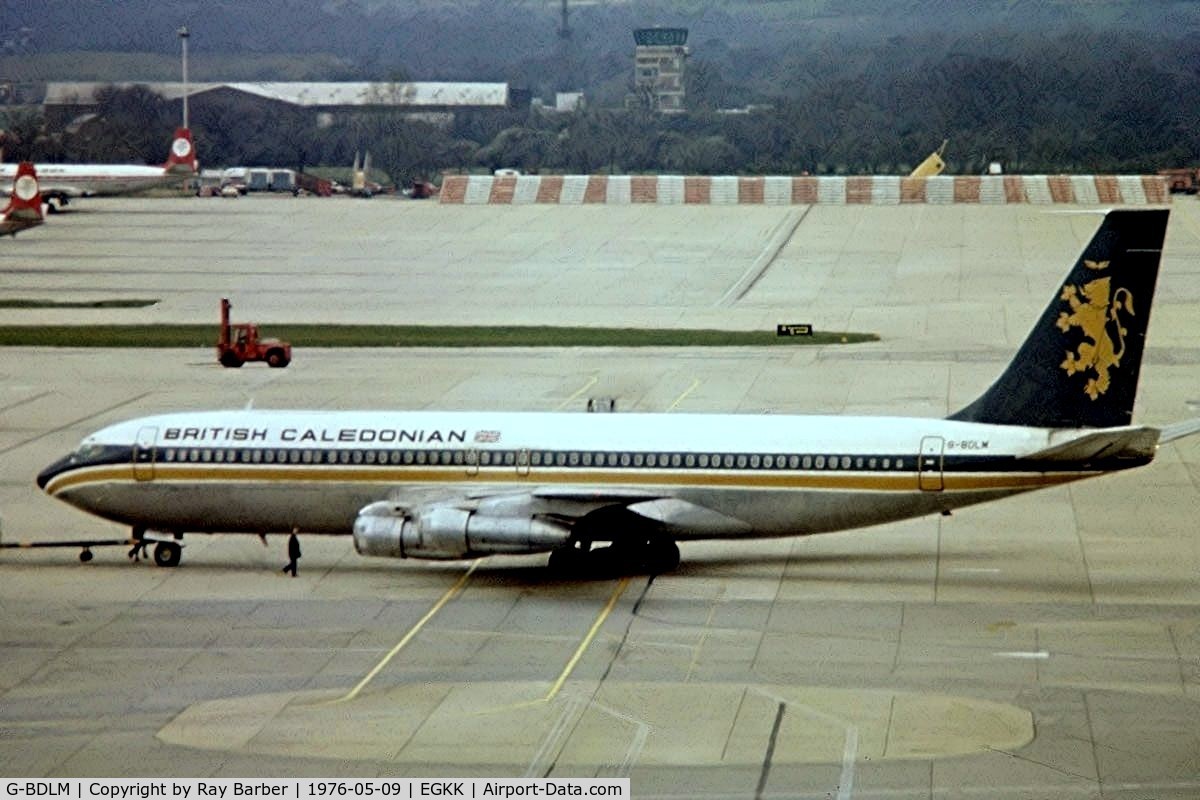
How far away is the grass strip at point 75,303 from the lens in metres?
99.4

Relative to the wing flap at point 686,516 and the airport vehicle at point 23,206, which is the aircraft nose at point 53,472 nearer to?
the wing flap at point 686,516

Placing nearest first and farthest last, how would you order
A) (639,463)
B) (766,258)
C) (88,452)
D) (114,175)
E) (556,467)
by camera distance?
(639,463) < (556,467) < (88,452) < (766,258) < (114,175)

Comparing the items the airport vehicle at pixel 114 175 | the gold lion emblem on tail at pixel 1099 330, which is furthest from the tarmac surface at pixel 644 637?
the airport vehicle at pixel 114 175

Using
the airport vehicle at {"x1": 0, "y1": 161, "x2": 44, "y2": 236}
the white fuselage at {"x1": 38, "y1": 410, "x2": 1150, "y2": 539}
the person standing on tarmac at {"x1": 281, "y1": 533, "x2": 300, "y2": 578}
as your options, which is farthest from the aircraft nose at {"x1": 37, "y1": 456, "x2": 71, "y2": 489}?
the airport vehicle at {"x1": 0, "y1": 161, "x2": 44, "y2": 236}

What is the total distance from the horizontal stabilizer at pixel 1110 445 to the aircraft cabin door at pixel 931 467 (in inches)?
92.5

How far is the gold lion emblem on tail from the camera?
40.2 meters

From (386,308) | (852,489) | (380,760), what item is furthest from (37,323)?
(380,760)

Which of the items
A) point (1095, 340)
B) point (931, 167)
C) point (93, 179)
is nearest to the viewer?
point (1095, 340)

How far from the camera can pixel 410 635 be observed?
37.8 meters

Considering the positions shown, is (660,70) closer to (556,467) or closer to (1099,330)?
(556,467)

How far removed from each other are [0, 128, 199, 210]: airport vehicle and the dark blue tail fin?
4974 inches

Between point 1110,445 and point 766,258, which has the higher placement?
point 1110,445

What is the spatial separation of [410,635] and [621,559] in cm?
653

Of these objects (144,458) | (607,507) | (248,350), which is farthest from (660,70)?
(607,507)
